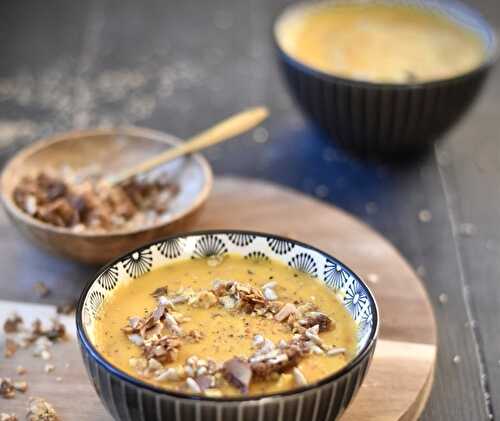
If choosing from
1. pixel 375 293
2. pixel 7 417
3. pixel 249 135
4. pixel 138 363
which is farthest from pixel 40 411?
pixel 249 135

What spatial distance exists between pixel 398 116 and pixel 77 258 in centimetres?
97

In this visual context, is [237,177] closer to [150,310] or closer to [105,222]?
[105,222]

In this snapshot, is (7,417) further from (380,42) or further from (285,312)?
(380,42)

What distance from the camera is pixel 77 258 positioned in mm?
1876

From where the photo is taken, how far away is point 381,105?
2289 mm

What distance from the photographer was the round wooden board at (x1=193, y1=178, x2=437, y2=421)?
1560 mm

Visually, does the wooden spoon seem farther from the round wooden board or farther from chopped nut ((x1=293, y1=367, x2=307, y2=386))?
chopped nut ((x1=293, y1=367, x2=307, y2=386))

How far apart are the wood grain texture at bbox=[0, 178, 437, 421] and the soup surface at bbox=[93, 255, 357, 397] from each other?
174 mm

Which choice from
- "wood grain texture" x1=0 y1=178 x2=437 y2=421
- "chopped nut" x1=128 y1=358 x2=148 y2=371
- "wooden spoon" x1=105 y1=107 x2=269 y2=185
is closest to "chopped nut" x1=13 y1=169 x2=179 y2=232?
"wooden spoon" x1=105 y1=107 x2=269 y2=185

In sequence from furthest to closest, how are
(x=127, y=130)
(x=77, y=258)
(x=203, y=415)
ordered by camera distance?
(x=127, y=130) → (x=77, y=258) → (x=203, y=415)

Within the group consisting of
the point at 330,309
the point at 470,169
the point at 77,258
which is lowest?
the point at 470,169

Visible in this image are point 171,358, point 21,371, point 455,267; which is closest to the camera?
point 171,358

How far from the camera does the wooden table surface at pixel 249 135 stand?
1896 millimetres

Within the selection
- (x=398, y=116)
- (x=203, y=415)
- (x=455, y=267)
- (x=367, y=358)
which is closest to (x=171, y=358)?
(x=203, y=415)
